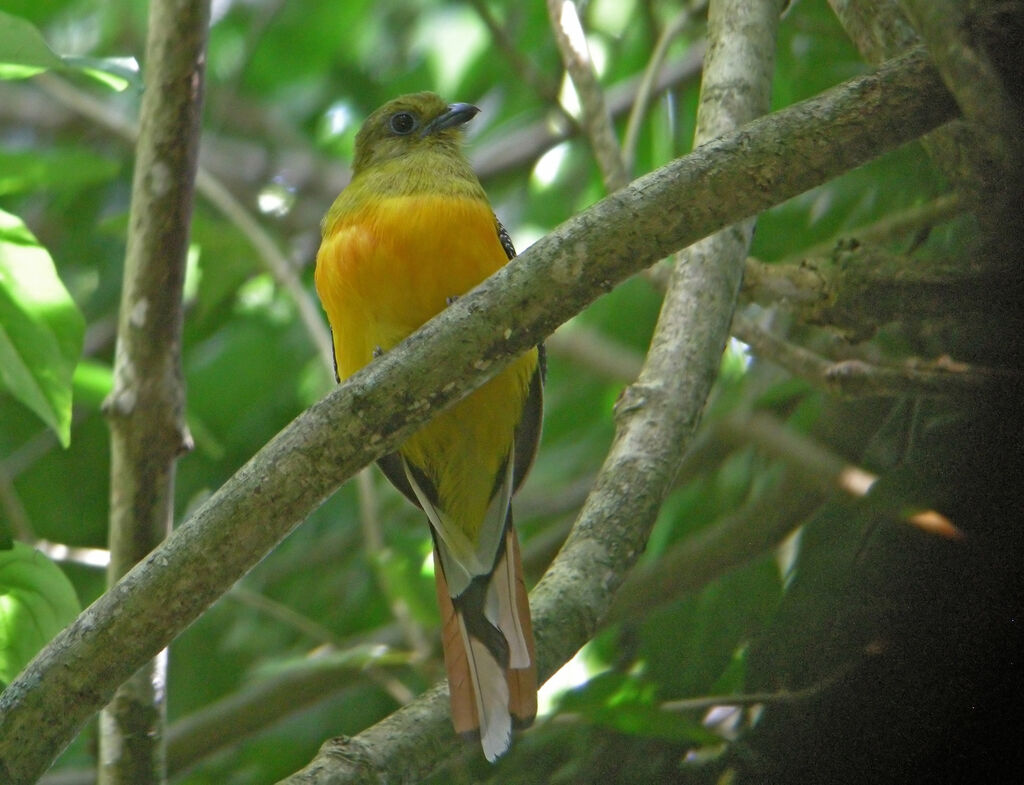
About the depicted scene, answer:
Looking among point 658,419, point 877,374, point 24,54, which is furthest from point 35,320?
point 877,374

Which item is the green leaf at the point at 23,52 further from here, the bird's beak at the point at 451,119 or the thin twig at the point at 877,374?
the bird's beak at the point at 451,119

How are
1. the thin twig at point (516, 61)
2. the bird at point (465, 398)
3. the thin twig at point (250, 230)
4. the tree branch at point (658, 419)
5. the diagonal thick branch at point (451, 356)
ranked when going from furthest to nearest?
the thin twig at point (516, 61) < the thin twig at point (250, 230) < the bird at point (465, 398) < the tree branch at point (658, 419) < the diagonal thick branch at point (451, 356)

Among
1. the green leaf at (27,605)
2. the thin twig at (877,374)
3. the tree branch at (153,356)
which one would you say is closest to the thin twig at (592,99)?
the thin twig at (877,374)

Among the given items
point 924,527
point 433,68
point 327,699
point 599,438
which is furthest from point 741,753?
point 433,68

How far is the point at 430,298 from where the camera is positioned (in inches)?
122

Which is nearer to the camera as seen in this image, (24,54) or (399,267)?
(24,54)

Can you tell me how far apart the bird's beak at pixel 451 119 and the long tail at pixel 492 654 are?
56.6 inches

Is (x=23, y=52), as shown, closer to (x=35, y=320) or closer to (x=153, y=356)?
(x=35, y=320)

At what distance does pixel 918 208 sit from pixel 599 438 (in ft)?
6.02

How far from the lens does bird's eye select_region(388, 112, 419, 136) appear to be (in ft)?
13.1

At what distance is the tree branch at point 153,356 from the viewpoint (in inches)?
102

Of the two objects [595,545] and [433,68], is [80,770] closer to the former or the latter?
[595,545]

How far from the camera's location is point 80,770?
404cm

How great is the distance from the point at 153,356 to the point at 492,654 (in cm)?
101
